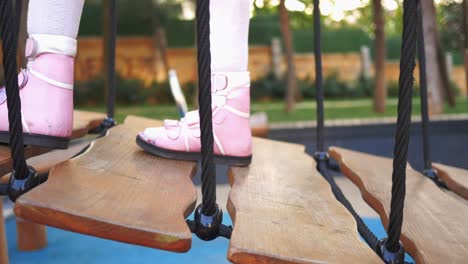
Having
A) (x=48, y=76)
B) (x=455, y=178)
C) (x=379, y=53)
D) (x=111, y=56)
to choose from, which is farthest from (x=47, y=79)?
(x=379, y=53)

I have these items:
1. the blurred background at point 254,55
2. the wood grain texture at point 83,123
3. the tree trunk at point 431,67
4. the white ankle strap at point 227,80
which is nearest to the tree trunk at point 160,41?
the blurred background at point 254,55

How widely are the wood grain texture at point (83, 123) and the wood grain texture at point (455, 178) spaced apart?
2.76ft

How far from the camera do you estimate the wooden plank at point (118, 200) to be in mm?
608

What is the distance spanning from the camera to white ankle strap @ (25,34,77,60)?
0.89 metres

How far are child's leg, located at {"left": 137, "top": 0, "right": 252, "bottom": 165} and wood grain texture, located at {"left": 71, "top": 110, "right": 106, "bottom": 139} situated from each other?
1.09ft

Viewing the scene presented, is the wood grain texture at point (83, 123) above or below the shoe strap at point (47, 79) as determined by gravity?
below

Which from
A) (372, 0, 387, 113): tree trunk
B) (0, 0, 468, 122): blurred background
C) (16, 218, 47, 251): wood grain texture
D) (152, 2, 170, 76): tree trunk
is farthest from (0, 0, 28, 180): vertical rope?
(152, 2, 170, 76): tree trunk

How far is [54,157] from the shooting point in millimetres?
1669

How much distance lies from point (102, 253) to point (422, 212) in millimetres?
1595

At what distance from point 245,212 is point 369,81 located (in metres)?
10.8

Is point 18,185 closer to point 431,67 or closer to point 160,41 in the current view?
point 431,67

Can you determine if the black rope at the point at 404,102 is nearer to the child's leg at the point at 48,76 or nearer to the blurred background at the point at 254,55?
the child's leg at the point at 48,76

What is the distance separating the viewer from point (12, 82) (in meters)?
0.67

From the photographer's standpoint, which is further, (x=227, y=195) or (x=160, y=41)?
(x=160, y=41)
